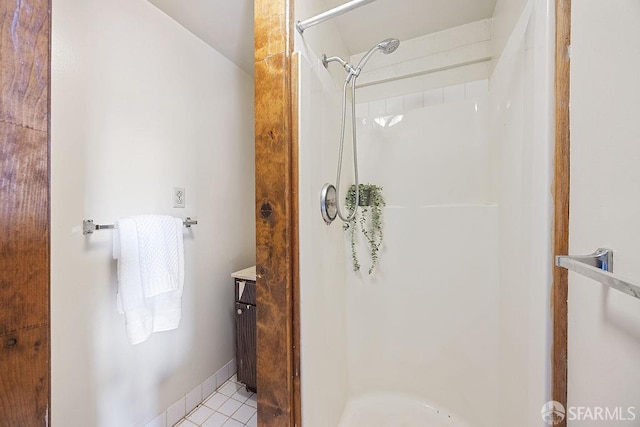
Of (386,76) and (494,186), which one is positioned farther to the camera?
(386,76)

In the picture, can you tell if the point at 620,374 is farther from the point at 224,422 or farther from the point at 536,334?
the point at 224,422

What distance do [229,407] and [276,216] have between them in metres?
1.37

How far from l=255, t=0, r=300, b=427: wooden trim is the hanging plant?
2.35 feet

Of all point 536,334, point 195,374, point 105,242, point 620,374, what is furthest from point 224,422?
point 620,374

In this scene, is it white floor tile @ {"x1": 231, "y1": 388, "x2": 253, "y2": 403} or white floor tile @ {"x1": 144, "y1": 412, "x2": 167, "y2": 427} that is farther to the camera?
white floor tile @ {"x1": 231, "y1": 388, "x2": 253, "y2": 403}

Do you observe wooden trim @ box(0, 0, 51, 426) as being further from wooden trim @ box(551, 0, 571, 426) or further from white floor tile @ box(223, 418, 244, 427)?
white floor tile @ box(223, 418, 244, 427)

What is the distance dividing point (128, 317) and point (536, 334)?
5.02 ft

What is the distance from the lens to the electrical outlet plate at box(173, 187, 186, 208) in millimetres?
1438

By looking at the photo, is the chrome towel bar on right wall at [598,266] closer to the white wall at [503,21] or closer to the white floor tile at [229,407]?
the white wall at [503,21]

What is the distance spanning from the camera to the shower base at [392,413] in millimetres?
1328

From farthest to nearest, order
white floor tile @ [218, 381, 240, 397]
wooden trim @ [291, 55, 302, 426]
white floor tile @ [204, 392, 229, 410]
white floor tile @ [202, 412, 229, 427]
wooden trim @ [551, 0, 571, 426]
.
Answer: white floor tile @ [218, 381, 240, 397] < white floor tile @ [204, 392, 229, 410] < white floor tile @ [202, 412, 229, 427] < wooden trim @ [291, 55, 302, 426] < wooden trim @ [551, 0, 571, 426]

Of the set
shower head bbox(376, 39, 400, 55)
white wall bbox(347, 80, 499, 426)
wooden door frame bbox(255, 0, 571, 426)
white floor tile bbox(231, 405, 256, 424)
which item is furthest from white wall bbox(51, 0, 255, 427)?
shower head bbox(376, 39, 400, 55)

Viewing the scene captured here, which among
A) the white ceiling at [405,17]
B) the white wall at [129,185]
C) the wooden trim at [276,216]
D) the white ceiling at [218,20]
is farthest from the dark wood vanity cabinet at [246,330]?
the white ceiling at [405,17]

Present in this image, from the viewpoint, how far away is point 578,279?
607 millimetres
